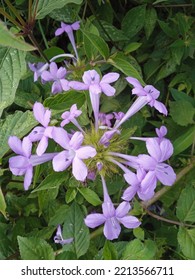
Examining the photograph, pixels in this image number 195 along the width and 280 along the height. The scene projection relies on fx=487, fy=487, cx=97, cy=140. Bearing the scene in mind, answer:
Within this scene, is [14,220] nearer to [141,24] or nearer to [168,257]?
[168,257]

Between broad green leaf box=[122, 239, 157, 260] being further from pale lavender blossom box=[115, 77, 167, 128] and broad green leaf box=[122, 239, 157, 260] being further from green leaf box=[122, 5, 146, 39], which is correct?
green leaf box=[122, 5, 146, 39]

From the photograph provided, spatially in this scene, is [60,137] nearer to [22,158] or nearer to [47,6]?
[22,158]

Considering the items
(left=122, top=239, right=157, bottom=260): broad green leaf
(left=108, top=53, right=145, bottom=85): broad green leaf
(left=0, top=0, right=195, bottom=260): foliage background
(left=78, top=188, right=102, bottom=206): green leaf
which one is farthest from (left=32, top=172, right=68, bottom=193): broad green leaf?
(left=108, top=53, right=145, bottom=85): broad green leaf

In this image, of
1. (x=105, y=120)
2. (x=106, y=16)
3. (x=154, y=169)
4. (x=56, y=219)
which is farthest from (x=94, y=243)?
(x=106, y=16)

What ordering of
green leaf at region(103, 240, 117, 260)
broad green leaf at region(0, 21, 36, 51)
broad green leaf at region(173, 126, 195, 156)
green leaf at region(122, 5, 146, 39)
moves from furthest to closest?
green leaf at region(122, 5, 146, 39) → broad green leaf at region(173, 126, 195, 156) → green leaf at region(103, 240, 117, 260) → broad green leaf at region(0, 21, 36, 51)

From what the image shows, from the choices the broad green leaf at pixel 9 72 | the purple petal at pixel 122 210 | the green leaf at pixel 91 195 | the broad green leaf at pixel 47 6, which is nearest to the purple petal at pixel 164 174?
the purple petal at pixel 122 210

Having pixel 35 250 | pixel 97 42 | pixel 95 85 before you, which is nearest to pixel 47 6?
pixel 97 42

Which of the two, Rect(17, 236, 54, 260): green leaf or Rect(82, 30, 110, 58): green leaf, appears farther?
Rect(82, 30, 110, 58): green leaf
